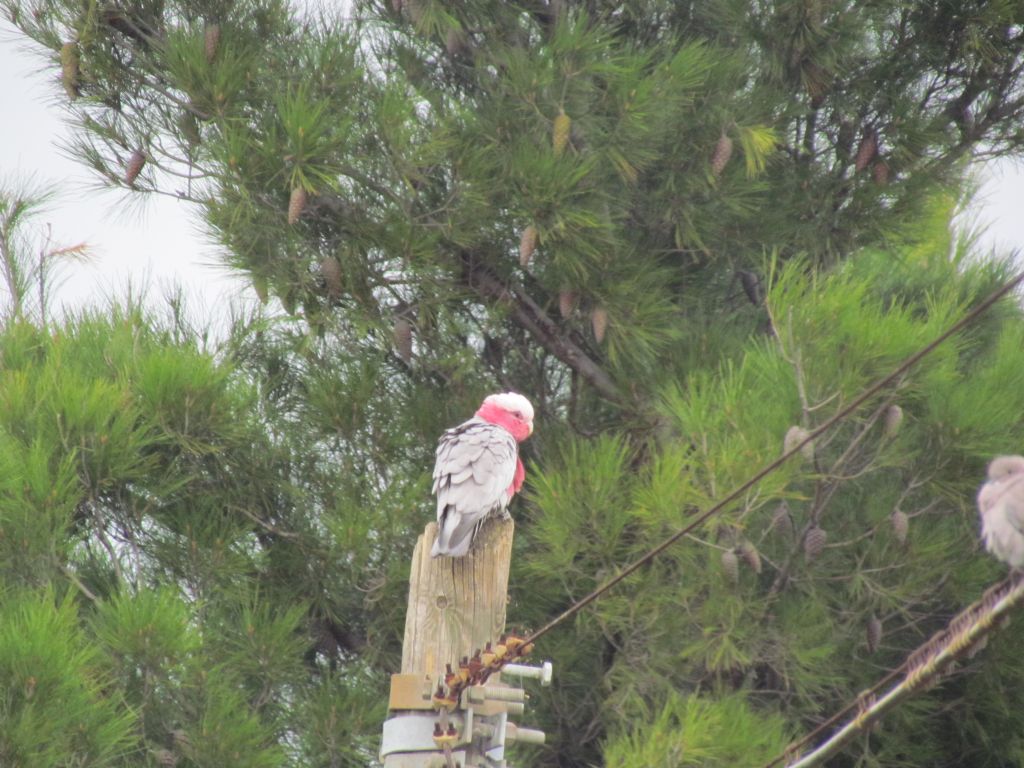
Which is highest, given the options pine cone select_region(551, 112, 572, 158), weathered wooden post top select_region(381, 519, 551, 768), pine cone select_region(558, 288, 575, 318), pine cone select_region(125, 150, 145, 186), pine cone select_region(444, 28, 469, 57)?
pine cone select_region(444, 28, 469, 57)

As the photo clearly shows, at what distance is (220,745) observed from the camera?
11.2 feet

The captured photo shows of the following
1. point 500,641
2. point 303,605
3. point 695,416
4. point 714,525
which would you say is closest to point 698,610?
point 714,525

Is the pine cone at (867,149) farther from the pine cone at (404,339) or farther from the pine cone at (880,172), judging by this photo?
the pine cone at (404,339)

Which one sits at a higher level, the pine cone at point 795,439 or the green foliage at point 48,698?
the pine cone at point 795,439

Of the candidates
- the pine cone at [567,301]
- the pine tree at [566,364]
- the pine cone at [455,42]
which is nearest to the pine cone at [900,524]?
the pine tree at [566,364]

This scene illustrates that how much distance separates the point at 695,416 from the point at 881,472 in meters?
0.78

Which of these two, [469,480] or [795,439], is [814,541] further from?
[469,480]

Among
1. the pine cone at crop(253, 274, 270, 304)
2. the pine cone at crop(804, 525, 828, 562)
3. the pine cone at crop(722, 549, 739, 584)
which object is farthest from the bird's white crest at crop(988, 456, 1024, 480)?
the pine cone at crop(253, 274, 270, 304)

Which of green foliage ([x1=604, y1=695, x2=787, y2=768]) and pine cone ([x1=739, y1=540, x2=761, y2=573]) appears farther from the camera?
pine cone ([x1=739, y1=540, x2=761, y2=573])

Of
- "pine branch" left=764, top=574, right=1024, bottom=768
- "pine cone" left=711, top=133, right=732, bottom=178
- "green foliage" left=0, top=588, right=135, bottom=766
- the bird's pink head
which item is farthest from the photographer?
"pine cone" left=711, top=133, right=732, bottom=178

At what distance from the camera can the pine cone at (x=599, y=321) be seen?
3.89 meters

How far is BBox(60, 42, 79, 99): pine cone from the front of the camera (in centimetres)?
405

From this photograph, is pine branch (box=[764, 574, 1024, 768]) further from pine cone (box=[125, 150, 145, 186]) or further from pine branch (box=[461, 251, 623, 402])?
pine cone (box=[125, 150, 145, 186])

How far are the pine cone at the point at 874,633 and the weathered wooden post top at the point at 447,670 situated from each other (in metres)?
1.36
